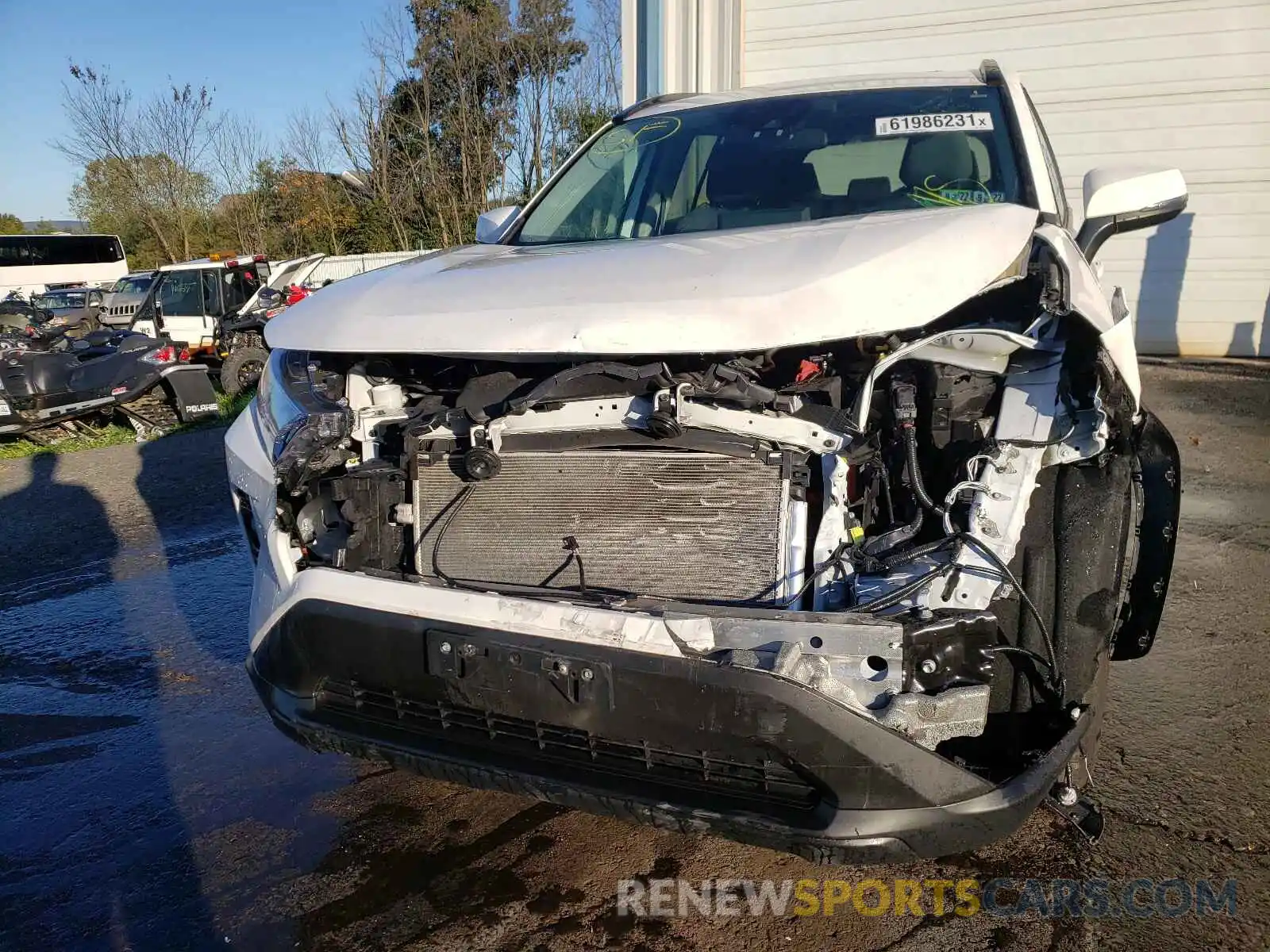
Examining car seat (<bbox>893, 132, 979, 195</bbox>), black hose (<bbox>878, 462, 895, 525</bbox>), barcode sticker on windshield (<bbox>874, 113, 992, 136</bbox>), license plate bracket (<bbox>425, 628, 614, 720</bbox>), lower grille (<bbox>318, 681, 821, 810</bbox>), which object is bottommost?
lower grille (<bbox>318, 681, 821, 810</bbox>)

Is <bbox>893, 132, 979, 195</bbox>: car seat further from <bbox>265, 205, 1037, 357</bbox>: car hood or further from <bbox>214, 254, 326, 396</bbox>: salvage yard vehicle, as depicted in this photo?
<bbox>214, 254, 326, 396</bbox>: salvage yard vehicle

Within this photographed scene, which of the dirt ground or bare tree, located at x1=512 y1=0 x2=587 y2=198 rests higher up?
bare tree, located at x1=512 y1=0 x2=587 y2=198

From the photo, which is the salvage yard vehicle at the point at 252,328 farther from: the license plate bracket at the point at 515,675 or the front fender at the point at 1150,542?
the front fender at the point at 1150,542

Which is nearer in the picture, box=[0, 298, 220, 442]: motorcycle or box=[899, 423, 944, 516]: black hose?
box=[899, 423, 944, 516]: black hose

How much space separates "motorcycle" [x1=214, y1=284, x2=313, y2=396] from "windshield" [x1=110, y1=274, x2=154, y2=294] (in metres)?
6.59

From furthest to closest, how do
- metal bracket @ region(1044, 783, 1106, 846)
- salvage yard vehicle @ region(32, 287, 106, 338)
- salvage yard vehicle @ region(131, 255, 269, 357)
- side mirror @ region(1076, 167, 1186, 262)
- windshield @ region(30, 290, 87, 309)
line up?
windshield @ region(30, 290, 87, 309)
salvage yard vehicle @ region(32, 287, 106, 338)
salvage yard vehicle @ region(131, 255, 269, 357)
side mirror @ region(1076, 167, 1186, 262)
metal bracket @ region(1044, 783, 1106, 846)

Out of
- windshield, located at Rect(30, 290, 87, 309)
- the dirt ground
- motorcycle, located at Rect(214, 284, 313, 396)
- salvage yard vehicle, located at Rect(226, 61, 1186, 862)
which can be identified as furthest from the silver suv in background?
salvage yard vehicle, located at Rect(226, 61, 1186, 862)

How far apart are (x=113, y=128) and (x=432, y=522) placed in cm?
2908

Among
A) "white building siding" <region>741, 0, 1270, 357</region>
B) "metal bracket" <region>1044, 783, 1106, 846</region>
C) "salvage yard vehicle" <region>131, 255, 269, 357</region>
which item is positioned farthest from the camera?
A: "salvage yard vehicle" <region>131, 255, 269, 357</region>

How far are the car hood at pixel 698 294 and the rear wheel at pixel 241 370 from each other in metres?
9.54

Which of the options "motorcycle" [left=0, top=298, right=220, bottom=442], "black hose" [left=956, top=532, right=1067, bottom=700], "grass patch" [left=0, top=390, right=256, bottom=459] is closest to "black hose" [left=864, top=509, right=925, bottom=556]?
"black hose" [left=956, top=532, right=1067, bottom=700]

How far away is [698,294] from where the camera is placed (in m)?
2.02

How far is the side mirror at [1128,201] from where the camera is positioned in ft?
8.72

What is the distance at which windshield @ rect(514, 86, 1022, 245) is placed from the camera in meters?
3.07
